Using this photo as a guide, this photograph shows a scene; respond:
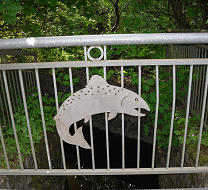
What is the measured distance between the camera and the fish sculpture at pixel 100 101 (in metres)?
1.60

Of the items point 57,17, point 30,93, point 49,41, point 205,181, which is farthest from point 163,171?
point 57,17

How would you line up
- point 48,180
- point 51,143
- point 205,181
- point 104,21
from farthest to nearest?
point 104,21 → point 51,143 → point 48,180 → point 205,181

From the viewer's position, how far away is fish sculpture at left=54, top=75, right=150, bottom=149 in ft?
5.24

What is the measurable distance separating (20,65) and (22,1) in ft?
9.30

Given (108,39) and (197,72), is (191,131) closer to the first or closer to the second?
(197,72)

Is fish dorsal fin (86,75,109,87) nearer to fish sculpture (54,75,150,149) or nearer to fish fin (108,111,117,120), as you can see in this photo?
fish sculpture (54,75,150,149)

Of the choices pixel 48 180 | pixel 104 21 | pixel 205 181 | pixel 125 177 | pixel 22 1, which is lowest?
pixel 125 177

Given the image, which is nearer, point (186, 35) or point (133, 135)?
point (186, 35)

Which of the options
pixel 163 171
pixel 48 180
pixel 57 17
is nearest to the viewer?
pixel 163 171

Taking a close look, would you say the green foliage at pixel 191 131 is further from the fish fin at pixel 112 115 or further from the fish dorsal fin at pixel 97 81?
the fish dorsal fin at pixel 97 81

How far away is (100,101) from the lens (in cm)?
163

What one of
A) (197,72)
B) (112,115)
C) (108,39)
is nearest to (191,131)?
(197,72)

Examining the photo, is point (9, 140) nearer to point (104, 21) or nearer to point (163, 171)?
point (163, 171)

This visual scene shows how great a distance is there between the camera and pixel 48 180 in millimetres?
3746
